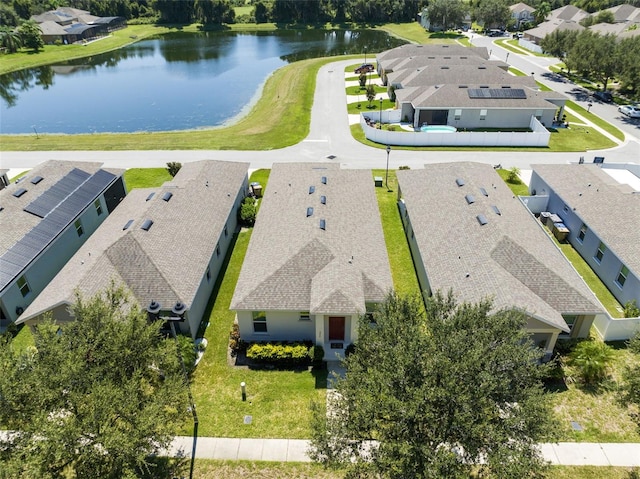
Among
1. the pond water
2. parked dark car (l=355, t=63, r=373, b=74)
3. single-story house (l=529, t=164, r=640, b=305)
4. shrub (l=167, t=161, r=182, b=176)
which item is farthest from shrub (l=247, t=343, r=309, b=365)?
parked dark car (l=355, t=63, r=373, b=74)

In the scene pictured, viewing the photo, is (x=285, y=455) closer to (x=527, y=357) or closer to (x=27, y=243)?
(x=527, y=357)

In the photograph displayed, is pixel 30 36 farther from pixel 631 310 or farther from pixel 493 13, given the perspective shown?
pixel 631 310

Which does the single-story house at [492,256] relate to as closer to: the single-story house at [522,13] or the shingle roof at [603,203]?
the shingle roof at [603,203]

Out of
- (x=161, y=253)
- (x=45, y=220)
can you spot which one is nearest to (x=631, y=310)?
(x=161, y=253)

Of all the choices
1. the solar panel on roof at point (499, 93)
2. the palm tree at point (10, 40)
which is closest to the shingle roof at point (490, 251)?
the solar panel on roof at point (499, 93)

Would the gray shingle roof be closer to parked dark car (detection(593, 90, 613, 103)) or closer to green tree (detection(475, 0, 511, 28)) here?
parked dark car (detection(593, 90, 613, 103))

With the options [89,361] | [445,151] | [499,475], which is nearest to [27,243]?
[89,361]
